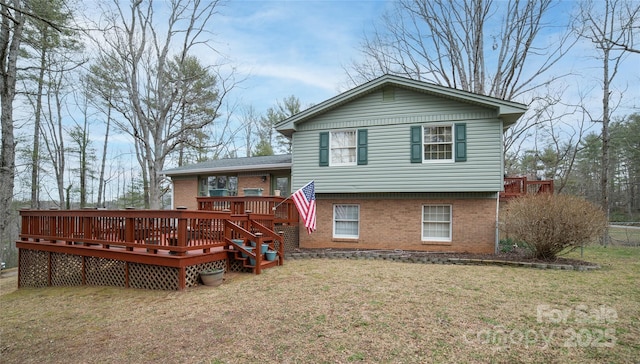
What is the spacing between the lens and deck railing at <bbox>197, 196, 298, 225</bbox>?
36.1ft

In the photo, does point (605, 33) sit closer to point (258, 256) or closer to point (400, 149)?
point (400, 149)

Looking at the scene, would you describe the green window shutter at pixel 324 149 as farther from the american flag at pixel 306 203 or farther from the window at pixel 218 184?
the window at pixel 218 184

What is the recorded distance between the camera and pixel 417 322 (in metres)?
4.47

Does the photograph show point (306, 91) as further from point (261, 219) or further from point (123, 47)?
point (261, 219)

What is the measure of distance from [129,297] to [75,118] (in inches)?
935

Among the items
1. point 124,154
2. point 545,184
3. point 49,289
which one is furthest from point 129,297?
point 124,154

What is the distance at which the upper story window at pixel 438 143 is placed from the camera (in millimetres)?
10695

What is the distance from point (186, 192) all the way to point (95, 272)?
29.0ft

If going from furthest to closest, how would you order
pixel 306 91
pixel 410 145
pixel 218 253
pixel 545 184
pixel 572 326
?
1. pixel 306 91
2. pixel 545 184
3. pixel 410 145
4. pixel 218 253
5. pixel 572 326

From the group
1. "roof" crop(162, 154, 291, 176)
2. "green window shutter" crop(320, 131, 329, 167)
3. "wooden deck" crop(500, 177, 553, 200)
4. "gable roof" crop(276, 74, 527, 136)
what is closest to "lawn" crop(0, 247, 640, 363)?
"gable roof" crop(276, 74, 527, 136)

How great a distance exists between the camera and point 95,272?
26.7 feet

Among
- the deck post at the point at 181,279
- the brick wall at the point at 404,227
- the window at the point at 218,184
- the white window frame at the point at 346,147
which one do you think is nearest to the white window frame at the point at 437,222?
the brick wall at the point at 404,227

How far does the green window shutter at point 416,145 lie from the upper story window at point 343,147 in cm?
209

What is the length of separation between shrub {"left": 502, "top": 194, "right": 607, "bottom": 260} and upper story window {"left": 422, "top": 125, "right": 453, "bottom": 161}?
8.94ft
